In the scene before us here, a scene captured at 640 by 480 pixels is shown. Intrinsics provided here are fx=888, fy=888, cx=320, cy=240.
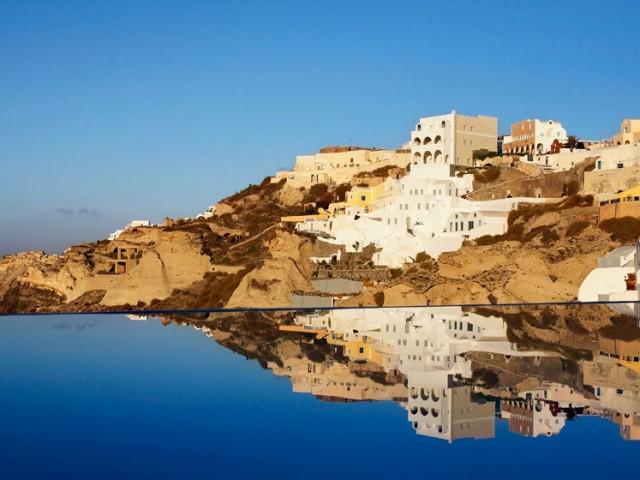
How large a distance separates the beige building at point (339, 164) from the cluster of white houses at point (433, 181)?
9cm

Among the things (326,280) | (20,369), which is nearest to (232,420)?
(20,369)

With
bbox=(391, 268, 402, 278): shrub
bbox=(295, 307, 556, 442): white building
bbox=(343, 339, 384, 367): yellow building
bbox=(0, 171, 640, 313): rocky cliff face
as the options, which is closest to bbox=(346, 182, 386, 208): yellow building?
bbox=(0, 171, 640, 313): rocky cliff face

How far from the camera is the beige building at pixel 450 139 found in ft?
165

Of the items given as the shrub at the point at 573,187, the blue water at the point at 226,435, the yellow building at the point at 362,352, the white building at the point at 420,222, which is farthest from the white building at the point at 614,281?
the shrub at the point at 573,187

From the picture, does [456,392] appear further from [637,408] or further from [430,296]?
[430,296]

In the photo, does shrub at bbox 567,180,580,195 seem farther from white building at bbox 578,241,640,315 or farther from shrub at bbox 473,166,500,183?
white building at bbox 578,241,640,315

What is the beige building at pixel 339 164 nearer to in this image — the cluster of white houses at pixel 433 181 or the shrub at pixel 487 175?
the cluster of white houses at pixel 433 181

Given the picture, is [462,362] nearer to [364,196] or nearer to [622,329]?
[622,329]

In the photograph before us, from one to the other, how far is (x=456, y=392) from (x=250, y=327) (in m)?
5.51

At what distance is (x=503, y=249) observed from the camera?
3169cm

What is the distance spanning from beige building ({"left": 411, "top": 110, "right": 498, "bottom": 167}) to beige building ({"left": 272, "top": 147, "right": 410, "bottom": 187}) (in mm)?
9947

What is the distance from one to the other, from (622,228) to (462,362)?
2240 centimetres

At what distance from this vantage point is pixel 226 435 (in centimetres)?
666

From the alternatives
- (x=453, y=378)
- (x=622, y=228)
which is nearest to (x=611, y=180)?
(x=622, y=228)
